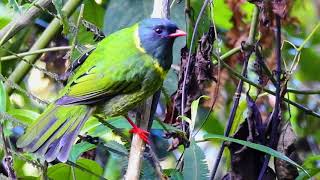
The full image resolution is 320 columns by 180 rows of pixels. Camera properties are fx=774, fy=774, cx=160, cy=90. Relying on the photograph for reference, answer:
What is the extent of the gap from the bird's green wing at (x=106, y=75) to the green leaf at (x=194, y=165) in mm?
405

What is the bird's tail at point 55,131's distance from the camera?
95.3 inches

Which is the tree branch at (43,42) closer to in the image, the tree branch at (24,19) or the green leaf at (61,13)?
the tree branch at (24,19)

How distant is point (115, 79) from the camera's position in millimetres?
2646

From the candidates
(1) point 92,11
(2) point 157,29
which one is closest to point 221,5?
(1) point 92,11

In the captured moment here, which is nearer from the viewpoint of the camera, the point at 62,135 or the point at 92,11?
the point at 62,135

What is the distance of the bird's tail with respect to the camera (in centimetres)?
242

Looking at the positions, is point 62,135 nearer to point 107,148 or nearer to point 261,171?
point 107,148

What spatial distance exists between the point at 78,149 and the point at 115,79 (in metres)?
0.28

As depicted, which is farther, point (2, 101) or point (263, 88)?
point (263, 88)

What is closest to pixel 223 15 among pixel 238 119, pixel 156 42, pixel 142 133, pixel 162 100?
pixel 162 100

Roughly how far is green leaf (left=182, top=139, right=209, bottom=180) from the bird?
0.99 feet

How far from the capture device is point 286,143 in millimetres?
2736

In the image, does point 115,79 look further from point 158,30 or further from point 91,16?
point 91,16

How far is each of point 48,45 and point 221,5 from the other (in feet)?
3.09
